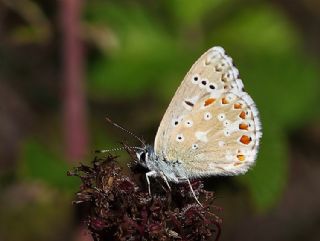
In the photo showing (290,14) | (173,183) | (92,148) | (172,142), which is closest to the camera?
(173,183)

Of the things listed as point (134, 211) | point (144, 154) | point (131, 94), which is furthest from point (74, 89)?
point (134, 211)

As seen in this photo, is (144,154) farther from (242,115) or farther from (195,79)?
(242,115)

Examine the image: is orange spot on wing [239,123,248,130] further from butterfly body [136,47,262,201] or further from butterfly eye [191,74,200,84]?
butterfly eye [191,74,200,84]

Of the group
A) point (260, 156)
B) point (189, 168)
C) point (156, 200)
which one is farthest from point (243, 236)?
point (156, 200)

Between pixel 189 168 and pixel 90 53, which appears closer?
pixel 189 168

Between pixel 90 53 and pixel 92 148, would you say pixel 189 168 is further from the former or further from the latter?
pixel 90 53

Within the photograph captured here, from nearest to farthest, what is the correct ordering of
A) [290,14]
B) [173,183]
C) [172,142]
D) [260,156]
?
1. [173,183]
2. [172,142]
3. [260,156]
4. [290,14]

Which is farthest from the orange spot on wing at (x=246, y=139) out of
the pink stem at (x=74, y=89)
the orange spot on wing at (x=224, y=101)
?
the pink stem at (x=74, y=89)
